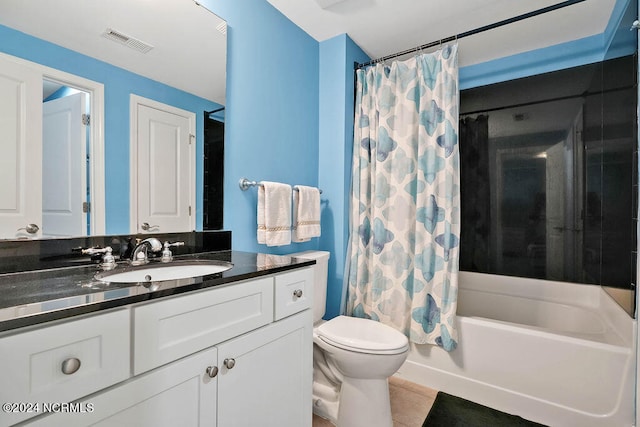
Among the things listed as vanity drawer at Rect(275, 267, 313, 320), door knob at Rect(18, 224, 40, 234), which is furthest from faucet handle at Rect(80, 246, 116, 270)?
vanity drawer at Rect(275, 267, 313, 320)

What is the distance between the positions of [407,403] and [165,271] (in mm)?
1508

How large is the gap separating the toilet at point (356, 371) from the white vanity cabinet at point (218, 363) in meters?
0.25

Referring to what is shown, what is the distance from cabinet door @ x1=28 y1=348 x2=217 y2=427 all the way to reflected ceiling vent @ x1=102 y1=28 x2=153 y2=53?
122 centimetres

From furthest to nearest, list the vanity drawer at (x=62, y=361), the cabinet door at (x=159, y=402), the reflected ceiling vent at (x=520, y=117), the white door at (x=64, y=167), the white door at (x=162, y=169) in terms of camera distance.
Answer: the reflected ceiling vent at (x=520, y=117), the white door at (x=162, y=169), the white door at (x=64, y=167), the cabinet door at (x=159, y=402), the vanity drawer at (x=62, y=361)

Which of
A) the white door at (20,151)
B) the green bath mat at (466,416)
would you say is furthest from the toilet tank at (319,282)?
the white door at (20,151)

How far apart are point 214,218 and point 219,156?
32 cm

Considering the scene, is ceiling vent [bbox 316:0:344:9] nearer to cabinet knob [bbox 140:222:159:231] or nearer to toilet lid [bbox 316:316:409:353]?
cabinet knob [bbox 140:222:159:231]

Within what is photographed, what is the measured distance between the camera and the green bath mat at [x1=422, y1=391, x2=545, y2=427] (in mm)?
1553

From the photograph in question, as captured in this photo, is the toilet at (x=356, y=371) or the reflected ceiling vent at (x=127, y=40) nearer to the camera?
the reflected ceiling vent at (x=127, y=40)

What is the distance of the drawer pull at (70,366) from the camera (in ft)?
1.99

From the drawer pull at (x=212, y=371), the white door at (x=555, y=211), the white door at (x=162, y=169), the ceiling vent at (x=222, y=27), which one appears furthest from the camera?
the white door at (x=555, y=211)

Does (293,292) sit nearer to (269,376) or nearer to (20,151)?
(269,376)

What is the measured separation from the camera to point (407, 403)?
173cm

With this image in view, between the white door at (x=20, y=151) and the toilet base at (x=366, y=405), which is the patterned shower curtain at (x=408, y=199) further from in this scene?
the white door at (x=20, y=151)
